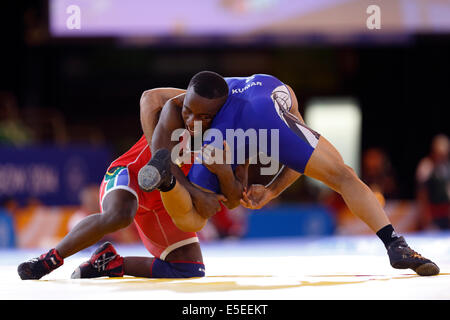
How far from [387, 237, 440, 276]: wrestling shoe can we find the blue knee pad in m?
0.90

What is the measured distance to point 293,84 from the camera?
40.9ft

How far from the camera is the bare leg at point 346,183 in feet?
9.84

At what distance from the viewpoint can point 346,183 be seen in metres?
3.02

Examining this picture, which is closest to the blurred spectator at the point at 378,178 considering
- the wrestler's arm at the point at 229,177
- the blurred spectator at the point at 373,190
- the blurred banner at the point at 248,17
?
the blurred spectator at the point at 373,190

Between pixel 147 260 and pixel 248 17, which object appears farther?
pixel 248 17

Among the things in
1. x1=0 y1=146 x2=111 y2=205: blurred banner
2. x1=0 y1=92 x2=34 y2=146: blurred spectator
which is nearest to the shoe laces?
A: x1=0 y1=146 x2=111 y2=205: blurred banner

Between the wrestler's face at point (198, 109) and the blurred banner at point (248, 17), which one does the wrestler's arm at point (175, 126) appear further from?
the blurred banner at point (248, 17)

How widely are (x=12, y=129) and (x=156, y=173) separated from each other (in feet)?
19.4

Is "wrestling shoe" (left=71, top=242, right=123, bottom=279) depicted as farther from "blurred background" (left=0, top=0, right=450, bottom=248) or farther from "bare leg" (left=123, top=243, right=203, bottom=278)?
"blurred background" (left=0, top=0, right=450, bottom=248)

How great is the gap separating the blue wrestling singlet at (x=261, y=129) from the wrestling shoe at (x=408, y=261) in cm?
52

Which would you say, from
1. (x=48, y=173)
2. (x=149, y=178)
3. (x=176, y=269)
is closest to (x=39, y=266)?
(x=176, y=269)

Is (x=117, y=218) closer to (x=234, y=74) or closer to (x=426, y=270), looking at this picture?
(x=426, y=270)

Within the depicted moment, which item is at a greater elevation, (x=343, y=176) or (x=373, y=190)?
(x=343, y=176)
